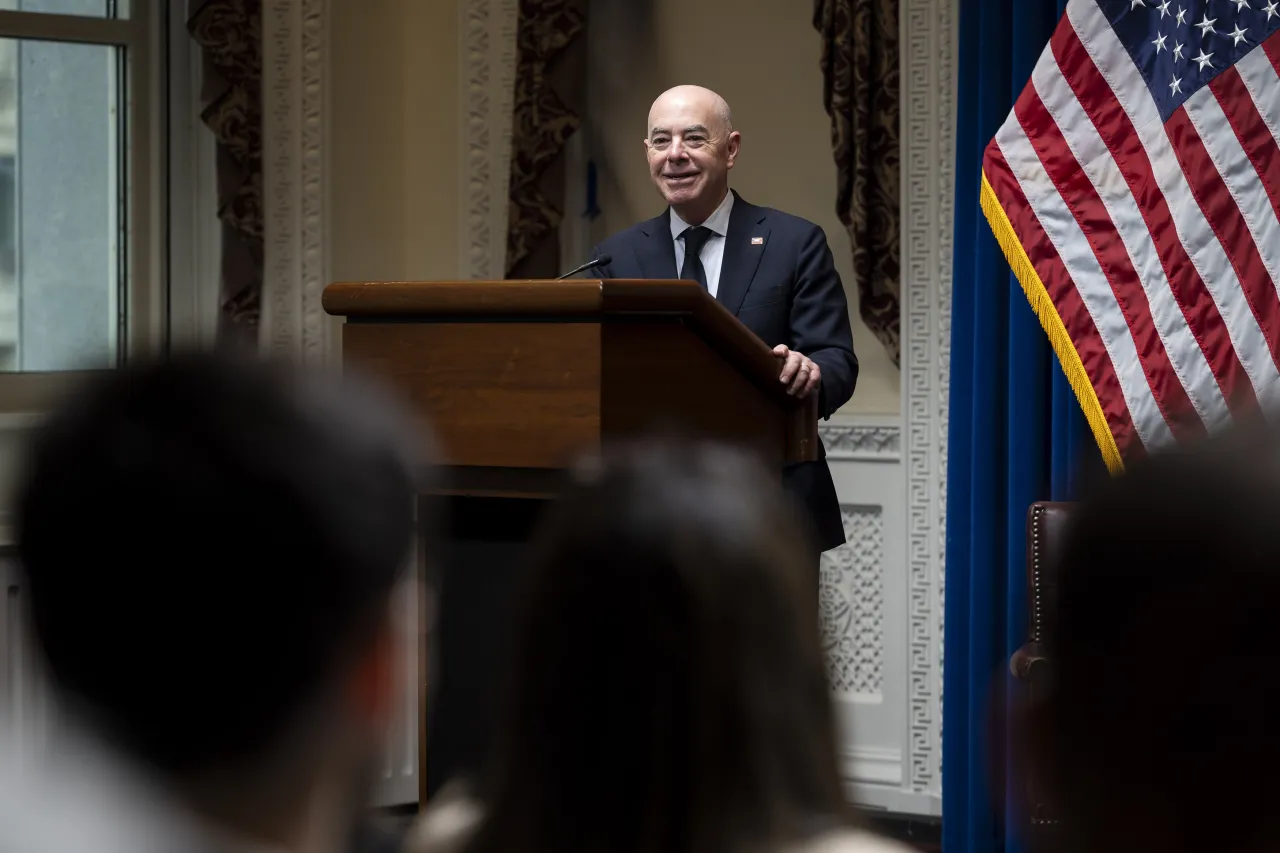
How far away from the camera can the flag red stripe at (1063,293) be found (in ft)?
10.8

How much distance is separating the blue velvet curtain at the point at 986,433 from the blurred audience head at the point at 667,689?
3028 millimetres

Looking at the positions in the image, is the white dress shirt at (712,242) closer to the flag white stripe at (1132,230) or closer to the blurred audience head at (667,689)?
the flag white stripe at (1132,230)

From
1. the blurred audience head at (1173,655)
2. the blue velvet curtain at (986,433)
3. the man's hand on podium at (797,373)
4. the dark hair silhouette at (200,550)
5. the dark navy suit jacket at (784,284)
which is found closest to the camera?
the blurred audience head at (1173,655)

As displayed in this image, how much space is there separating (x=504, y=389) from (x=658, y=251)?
3.08 feet

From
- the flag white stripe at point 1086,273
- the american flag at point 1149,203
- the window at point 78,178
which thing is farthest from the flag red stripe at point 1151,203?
the window at point 78,178

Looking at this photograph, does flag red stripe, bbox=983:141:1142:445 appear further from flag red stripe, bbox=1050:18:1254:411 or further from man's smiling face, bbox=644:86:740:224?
man's smiling face, bbox=644:86:740:224

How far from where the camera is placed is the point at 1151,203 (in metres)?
3.29

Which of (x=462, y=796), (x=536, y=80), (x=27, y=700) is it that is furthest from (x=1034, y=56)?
(x=462, y=796)

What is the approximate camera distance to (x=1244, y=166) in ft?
10.4

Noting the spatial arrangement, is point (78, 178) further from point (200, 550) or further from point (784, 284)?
point (200, 550)

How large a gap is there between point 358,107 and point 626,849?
13.6 feet

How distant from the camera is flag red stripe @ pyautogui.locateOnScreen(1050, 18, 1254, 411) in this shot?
317 cm

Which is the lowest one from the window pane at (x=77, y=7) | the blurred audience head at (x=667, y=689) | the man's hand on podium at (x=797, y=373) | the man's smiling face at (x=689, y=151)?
the blurred audience head at (x=667, y=689)

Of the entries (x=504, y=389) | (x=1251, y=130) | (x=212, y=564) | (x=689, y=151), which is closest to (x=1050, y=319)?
(x=1251, y=130)
